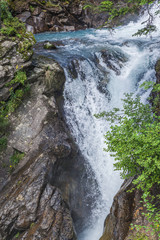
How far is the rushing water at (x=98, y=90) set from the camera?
7.34 m

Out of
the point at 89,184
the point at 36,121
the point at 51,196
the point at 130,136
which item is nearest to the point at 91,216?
the point at 89,184

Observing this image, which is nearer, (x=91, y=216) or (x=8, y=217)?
(x=8, y=217)

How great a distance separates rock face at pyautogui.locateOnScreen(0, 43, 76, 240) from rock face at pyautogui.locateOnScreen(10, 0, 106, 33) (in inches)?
554

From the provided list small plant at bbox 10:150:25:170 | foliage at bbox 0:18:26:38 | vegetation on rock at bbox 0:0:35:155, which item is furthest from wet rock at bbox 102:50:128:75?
small plant at bbox 10:150:25:170

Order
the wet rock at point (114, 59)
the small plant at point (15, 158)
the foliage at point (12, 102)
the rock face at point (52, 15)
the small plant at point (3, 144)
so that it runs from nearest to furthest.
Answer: the small plant at point (15, 158) < the small plant at point (3, 144) < the foliage at point (12, 102) < the wet rock at point (114, 59) < the rock face at point (52, 15)

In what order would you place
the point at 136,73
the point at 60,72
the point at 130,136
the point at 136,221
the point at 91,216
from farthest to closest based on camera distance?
the point at 136,73 < the point at 60,72 < the point at 91,216 < the point at 136,221 < the point at 130,136

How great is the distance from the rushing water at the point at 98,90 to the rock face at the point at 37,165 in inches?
39.2

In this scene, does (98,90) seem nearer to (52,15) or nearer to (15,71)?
(15,71)

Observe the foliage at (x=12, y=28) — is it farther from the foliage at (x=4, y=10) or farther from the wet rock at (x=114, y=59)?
the wet rock at (x=114, y=59)

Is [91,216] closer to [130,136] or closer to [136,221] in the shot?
[136,221]

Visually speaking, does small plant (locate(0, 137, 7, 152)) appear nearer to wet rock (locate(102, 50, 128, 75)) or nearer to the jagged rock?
the jagged rock

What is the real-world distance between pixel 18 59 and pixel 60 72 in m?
1.73

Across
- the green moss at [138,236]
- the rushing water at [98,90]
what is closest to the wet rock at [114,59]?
the rushing water at [98,90]

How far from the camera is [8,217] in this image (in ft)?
16.7
